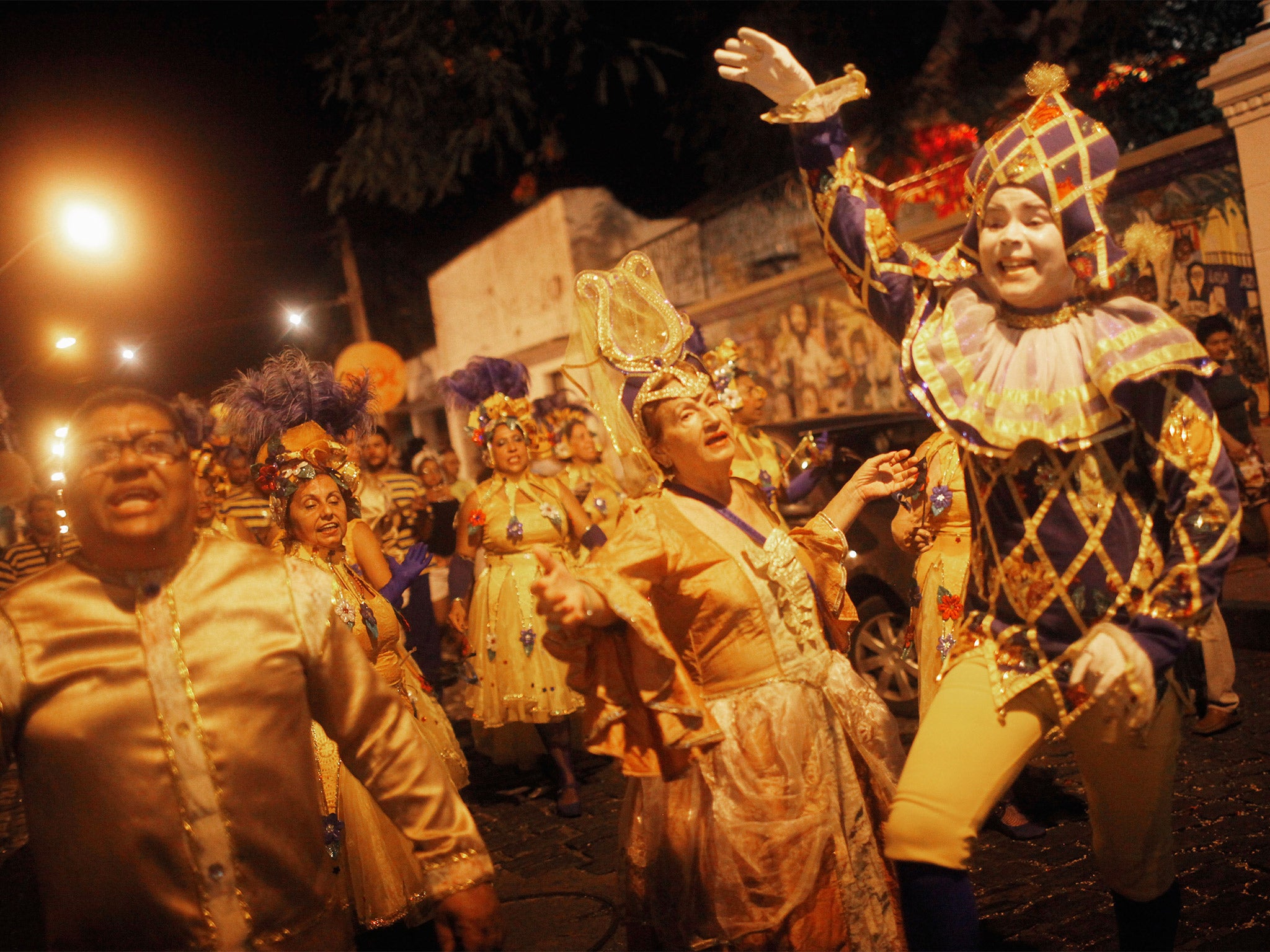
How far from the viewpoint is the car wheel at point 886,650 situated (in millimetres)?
6613

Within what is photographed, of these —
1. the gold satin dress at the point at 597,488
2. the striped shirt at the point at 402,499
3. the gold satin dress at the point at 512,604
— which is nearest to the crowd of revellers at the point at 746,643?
the gold satin dress at the point at 512,604

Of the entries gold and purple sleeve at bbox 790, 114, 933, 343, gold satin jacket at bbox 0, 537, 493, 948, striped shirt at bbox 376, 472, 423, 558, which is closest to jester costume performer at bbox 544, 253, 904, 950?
gold and purple sleeve at bbox 790, 114, 933, 343

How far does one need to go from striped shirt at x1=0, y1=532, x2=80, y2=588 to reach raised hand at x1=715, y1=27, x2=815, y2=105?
7.63 metres

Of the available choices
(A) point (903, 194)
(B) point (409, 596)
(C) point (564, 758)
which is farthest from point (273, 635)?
(A) point (903, 194)

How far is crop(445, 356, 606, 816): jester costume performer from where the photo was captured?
243 inches

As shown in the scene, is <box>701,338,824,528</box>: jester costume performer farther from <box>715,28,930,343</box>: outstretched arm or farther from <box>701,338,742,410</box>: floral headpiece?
<box>715,28,930,343</box>: outstretched arm

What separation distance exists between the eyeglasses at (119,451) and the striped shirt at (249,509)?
5.06 meters

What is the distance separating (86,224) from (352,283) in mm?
6231

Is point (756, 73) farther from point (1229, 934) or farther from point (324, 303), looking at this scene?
point (324, 303)

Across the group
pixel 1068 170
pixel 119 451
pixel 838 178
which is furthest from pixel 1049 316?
pixel 119 451

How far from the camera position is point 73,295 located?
25078 millimetres

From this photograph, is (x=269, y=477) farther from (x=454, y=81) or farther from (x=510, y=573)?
(x=454, y=81)

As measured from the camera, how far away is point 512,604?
6.39m

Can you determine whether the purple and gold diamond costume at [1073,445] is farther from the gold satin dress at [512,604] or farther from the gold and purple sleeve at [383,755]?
the gold satin dress at [512,604]
